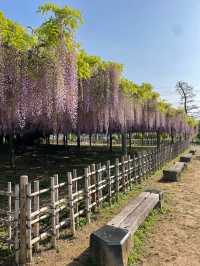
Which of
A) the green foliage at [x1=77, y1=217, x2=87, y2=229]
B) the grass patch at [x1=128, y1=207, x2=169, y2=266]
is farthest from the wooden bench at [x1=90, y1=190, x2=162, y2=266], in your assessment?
the green foliage at [x1=77, y1=217, x2=87, y2=229]

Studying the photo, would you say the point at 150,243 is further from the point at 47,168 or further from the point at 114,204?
the point at 47,168

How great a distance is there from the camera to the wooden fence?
431cm

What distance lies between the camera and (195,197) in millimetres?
8984

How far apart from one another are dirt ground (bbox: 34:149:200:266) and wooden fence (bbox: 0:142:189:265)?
0.22m

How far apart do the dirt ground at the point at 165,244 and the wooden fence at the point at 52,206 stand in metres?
0.22

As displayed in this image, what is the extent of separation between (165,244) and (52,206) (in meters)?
1.96

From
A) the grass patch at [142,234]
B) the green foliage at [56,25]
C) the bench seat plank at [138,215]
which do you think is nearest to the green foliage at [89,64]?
the green foliage at [56,25]

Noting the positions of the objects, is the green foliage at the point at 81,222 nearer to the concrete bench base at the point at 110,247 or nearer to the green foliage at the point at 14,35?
the concrete bench base at the point at 110,247

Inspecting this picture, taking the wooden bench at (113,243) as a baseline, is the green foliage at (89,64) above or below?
above

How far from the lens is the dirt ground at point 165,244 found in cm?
453

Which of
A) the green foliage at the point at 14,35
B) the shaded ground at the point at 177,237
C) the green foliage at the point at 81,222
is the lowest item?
the shaded ground at the point at 177,237

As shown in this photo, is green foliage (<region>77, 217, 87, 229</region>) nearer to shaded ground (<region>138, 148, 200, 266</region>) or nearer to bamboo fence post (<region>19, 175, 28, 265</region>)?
shaded ground (<region>138, 148, 200, 266</region>)

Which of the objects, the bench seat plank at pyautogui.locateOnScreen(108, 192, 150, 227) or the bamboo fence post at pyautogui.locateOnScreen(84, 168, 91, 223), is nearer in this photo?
the bench seat plank at pyautogui.locateOnScreen(108, 192, 150, 227)

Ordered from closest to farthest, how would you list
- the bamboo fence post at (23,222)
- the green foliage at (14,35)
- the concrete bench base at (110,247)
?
the concrete bench base at (110,247), the bamboo fence post at (23,222), the green foliage at (14,35)
